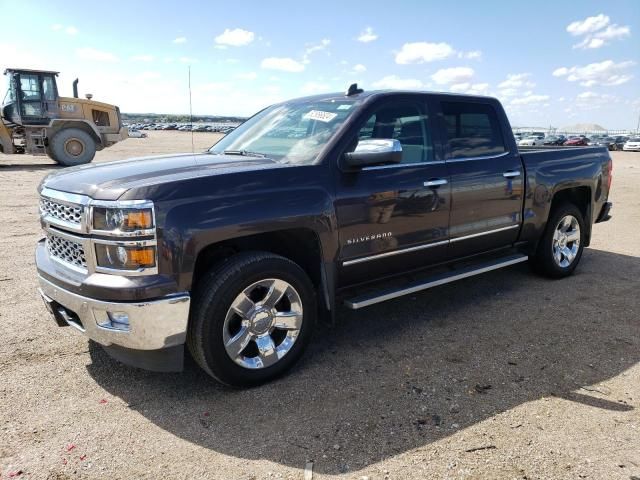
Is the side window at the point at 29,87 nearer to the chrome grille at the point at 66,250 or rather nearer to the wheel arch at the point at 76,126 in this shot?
the wheel arch at the point at 76,126

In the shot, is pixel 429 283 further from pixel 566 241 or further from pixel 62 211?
pixel 62 211

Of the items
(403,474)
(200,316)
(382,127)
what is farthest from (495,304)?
(200,316)

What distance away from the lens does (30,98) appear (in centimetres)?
1750

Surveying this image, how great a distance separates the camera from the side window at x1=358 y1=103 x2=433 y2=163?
393 cm

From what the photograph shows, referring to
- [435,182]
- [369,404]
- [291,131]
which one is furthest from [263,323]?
[435,182]

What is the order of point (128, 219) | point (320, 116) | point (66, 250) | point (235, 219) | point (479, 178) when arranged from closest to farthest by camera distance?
point (128, 219) < point (235, 219) < point (66, 250) < point (320, 116) < point (479, 178)

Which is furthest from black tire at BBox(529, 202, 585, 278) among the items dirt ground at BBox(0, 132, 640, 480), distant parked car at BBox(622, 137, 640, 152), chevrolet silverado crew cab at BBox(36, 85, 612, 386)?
distant parked car at BBox(622, 137, 640, 152)

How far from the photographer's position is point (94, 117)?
1959 centimetres

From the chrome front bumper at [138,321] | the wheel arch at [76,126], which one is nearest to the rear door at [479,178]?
the chrome front bumper at [138,321]

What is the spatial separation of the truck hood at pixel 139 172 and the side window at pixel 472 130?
1724 mm

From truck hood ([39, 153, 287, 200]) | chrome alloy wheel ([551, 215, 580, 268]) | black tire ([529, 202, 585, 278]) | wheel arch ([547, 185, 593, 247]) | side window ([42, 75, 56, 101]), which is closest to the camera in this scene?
truck hood ([39, 153, 287, 200])

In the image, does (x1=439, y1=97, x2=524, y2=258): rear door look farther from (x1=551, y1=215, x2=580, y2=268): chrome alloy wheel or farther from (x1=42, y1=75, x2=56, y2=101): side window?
(x1=42, y1=75, x2=56, y2=101): side window

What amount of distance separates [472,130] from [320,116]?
4.98 feet

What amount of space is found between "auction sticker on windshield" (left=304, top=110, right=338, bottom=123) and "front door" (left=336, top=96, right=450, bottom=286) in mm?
277
